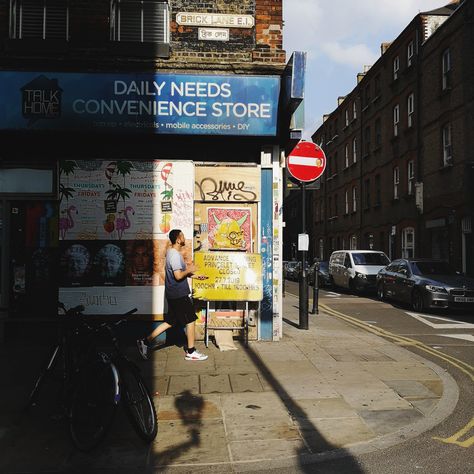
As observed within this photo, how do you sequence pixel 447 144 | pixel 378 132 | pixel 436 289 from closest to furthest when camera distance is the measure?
1. pixel 436 289
2. pixel 447 144
3. pixel 378 132

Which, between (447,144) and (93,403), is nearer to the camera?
(93,403)

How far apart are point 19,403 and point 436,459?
160 inches

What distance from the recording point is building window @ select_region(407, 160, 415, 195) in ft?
85.3

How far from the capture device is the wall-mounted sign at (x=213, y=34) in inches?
335

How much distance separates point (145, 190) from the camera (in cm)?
837

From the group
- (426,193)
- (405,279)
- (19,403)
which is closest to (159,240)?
(19,403)

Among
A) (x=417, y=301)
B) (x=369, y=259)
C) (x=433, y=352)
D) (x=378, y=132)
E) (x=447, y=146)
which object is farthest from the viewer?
(x=378, y=132)

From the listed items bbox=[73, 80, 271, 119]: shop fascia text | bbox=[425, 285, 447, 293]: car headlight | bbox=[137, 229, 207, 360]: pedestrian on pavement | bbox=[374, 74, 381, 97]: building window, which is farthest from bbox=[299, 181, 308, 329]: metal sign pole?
bbox=[374, 74, 381, 97]: building window

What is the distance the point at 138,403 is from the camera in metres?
4.37

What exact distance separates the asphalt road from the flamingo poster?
174 inches

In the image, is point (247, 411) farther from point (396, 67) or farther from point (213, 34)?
point (396, 67)

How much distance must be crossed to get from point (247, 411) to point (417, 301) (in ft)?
34.2

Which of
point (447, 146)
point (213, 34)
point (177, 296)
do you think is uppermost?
point (447, 146)

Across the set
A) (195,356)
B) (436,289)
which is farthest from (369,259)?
(195,356)
